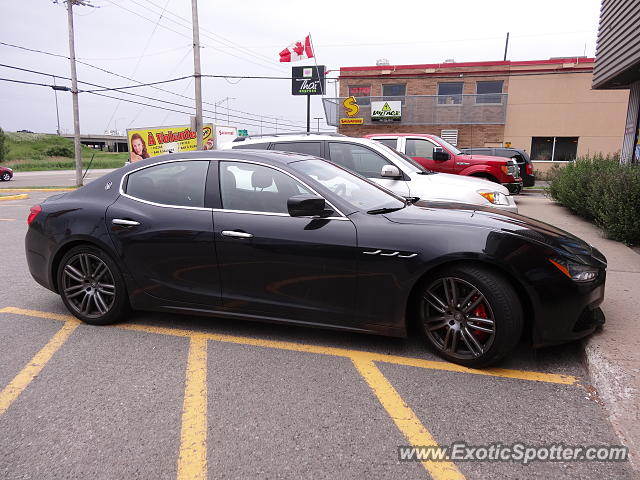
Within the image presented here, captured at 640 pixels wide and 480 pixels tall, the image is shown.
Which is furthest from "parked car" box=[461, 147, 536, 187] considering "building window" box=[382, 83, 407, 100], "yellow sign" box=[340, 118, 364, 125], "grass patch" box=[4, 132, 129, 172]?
"grass patch" box=[4, 132, 129, 172]

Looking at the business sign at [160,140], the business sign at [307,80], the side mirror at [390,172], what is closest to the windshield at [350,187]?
the side mirror at [390,172]

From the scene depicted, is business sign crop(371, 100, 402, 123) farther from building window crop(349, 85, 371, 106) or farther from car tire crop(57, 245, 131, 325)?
car tire crop(57, 245, 131, 325)

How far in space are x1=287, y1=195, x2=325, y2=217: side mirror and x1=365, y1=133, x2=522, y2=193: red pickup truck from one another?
7460 mm

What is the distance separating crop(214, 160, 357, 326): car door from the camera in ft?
11.4

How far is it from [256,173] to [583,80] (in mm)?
26541

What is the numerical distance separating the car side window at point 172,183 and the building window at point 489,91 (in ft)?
79.4

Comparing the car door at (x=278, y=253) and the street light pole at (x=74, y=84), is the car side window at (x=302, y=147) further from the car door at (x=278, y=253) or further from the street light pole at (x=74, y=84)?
the street light pole at (x=74, y=84)

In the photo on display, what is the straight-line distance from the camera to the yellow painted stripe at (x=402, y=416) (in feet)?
7.57

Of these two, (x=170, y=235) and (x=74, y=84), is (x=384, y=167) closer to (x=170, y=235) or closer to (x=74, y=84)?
(x=170, y=235)

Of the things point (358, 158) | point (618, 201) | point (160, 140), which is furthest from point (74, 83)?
point (618, 201)

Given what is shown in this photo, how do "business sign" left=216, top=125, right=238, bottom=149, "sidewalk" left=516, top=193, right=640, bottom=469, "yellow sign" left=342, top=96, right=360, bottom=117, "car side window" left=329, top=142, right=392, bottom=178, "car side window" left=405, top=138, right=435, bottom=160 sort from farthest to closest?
1. "business sign" left=216, top=125, right=238, bottom=149
2. "yellow sign" left=342, top=96, right=360, bottom=117
3. "car side window" left=405, top=138, right=435, bottom=160
4. "car side window" left=329, top=142, right=392, bottom=178
5. "sidewalk" left=516, top=193, right=640, bottom=469

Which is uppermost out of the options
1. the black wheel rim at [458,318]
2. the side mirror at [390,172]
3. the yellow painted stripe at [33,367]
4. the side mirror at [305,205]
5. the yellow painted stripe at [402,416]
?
the side mirror at [390,172]

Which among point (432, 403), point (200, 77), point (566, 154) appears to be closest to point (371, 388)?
point (432, 403)

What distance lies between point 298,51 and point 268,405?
2287 centimetres
